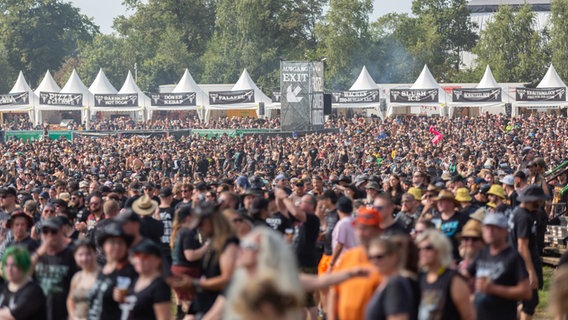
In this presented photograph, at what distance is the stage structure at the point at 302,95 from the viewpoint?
165ft

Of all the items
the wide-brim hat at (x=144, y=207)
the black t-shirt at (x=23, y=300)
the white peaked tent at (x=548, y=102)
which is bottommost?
the black t-shirt at (x=23, y=300)

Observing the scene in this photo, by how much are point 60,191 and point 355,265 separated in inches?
453

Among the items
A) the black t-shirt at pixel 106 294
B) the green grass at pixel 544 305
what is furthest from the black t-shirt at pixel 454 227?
the black t-shirt at pixel 106 294

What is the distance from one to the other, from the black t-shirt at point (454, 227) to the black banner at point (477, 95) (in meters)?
49.1

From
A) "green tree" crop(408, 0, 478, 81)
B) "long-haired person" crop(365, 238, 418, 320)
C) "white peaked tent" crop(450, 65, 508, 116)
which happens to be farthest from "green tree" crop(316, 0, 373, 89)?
"long-haired person" crop(365, 238, 418, 320)

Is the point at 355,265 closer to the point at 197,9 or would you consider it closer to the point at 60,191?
the point at 60,191

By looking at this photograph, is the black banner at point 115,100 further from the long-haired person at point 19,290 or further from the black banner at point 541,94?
the long-haired person at point 19,290

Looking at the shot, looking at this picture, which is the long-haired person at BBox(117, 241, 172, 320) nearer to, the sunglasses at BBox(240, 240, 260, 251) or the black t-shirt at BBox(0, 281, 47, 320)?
the black t-shirt at BBox(0, 281, 47, 320)

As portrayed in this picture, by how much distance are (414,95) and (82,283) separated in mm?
53012

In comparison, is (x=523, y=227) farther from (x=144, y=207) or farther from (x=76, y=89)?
(x=76, y=89)

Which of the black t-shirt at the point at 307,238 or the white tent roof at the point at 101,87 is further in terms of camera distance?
the white tent roof at the point at 101,87

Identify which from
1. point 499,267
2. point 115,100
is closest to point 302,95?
point 115,100

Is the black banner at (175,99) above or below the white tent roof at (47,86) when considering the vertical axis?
below

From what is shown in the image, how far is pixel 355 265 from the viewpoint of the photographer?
7832 millimetres
